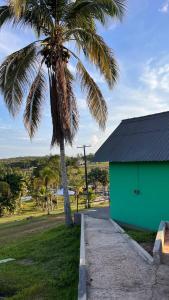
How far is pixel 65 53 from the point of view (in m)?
13.3

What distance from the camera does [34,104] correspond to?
13.4 metres

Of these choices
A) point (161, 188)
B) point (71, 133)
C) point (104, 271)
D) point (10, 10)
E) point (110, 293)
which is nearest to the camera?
point (110, 293)

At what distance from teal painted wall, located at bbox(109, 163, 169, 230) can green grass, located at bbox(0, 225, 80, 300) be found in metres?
2.30

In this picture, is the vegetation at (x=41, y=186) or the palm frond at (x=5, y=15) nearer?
the palm frond at (x=5, y=15)

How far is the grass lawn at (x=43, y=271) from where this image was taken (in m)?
6.49

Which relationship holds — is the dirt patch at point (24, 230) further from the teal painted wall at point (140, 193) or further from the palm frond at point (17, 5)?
the palm frond at point (17, 5)

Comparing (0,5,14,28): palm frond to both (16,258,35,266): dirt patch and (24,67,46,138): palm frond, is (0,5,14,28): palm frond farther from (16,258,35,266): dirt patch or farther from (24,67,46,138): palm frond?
(16,258,35,266): dirt patch

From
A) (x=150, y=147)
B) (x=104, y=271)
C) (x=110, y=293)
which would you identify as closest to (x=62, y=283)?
(x=104, y=271)

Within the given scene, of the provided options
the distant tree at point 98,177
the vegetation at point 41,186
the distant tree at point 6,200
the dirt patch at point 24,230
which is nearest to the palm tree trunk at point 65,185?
the dirt patch at point 24,230

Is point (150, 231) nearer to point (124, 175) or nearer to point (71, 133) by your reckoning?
point (124, 175)

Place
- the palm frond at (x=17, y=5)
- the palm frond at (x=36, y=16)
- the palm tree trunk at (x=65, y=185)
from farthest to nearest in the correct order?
1. the palm tree trunk at (x=65, y=185)
2. the palm frond at (x=36, y=16)
3. the palm frond at (x=17, y=5)

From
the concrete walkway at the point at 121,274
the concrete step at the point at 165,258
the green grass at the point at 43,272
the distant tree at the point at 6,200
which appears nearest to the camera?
the concrete walkway at the point at 121,274


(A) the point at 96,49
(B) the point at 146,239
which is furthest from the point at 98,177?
(B) the point at 146,239

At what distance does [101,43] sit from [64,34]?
148 cm
